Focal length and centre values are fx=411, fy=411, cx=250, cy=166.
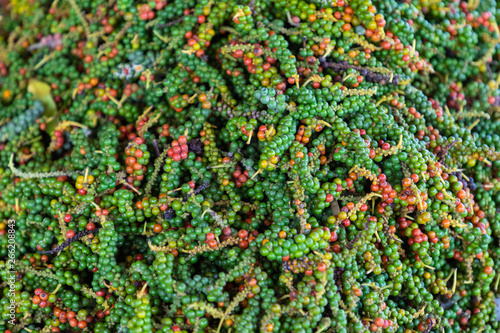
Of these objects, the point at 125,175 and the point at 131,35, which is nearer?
the point at 125,175

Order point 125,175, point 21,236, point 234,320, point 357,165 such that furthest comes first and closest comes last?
point 21,236
point 125,175
point 357,165
point 234,320

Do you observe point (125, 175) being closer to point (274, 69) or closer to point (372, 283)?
point (274, 69)

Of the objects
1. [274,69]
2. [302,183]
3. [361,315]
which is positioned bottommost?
[361,315]

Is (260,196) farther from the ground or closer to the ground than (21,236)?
farther from the ground

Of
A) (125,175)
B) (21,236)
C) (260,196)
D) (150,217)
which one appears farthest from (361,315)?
(21,236)

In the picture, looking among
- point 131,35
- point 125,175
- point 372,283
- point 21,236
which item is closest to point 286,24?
point 131,35

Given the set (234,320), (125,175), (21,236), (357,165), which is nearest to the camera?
(234,320)
